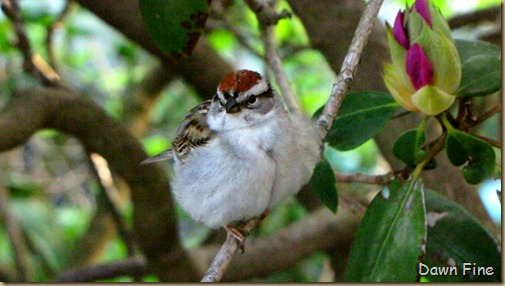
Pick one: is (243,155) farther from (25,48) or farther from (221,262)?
(25,48)

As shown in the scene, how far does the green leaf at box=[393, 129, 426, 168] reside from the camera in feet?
4.39

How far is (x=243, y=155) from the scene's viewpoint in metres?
1.49

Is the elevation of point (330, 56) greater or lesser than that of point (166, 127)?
greater

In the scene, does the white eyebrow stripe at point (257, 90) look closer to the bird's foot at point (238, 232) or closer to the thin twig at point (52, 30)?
the bird's foot at point (238, 232)

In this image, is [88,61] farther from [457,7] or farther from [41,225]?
[457,7]

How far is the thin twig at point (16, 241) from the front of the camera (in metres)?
2.21

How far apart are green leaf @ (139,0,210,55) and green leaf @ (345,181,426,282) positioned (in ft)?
1.51

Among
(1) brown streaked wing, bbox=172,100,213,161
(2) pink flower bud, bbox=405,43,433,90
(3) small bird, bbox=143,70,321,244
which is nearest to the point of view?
(2) pink flower bud, bbox=405,43,433,90

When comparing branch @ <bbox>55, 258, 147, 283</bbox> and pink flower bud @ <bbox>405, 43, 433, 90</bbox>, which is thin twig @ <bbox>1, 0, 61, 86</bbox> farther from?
pink flower bud @ <bbox>405, 43, 433, 90</bbox>

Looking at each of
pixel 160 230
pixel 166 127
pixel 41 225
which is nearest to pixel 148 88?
pixel 166 127

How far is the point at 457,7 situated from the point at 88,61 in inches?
58.0

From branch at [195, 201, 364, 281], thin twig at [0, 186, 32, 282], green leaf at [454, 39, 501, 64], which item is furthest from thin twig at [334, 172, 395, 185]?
thin twig at [0, 186, 32, 282]

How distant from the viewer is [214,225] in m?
1.60

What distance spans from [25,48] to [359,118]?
104 cm
